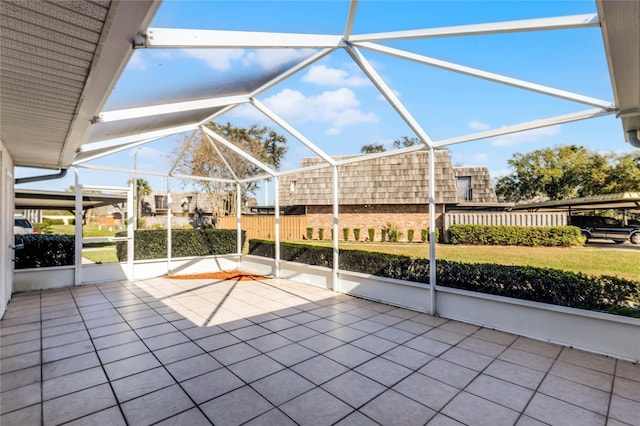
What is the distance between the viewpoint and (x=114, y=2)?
1.39 m

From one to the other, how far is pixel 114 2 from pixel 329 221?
9.59 m

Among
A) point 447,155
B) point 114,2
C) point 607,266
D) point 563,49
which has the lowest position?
point 607,266

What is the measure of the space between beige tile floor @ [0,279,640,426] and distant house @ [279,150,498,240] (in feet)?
20.6

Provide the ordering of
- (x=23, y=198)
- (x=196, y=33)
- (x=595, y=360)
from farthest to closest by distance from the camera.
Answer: (x=23, y=198)
(x=595, y=360)
(x=196, y=33)

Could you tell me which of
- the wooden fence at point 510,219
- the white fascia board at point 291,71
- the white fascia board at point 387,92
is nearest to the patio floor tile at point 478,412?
the white fascia board at point 387,92

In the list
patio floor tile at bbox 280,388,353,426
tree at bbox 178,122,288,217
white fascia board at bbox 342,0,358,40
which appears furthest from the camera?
tree at bbox 178,122,288,217

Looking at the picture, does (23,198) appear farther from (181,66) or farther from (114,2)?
(114,2)

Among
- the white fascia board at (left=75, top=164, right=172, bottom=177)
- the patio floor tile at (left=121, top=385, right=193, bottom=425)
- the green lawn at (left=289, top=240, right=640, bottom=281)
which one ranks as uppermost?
the white fascia board at (left=75, top=164, right=172, bottom=177)

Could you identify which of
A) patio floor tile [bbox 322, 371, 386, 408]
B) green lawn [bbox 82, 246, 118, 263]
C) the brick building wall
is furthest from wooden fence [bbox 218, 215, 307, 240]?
patio floor tile [bbox 322, 371, 386, 408]

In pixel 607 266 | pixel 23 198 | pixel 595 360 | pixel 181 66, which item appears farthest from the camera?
pixel 23 198

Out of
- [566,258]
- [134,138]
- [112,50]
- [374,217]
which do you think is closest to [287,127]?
[134,138]

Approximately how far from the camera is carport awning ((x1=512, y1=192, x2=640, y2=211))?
10.5 feet

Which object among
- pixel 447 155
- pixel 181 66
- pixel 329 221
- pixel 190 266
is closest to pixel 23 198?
pixel 190 266

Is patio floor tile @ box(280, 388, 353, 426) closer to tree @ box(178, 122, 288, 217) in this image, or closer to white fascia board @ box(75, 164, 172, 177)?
white fascia board @ box(75, 164, 172, 177)
